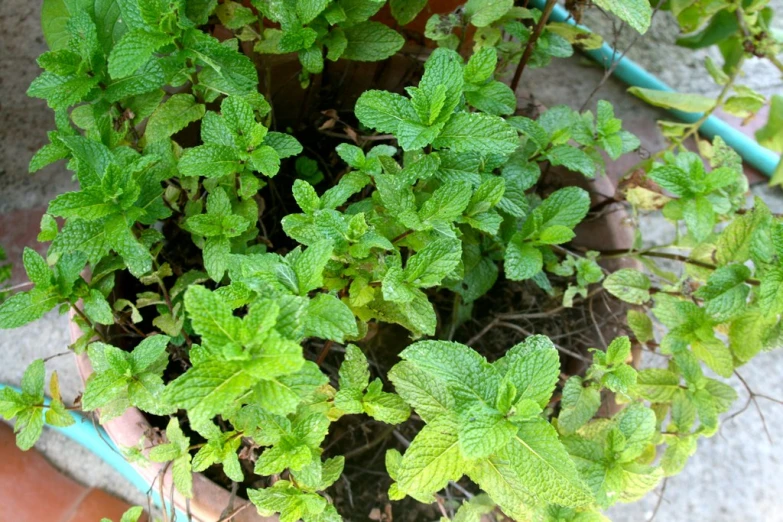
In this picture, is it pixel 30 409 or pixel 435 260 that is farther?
pixel 30 409

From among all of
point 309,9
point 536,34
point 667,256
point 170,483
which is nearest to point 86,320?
point 170,483

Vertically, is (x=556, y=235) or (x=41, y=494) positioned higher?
(x=556, y=235)

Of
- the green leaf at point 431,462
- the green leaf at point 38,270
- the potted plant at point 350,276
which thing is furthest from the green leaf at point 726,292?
the green leaf at point 38,270

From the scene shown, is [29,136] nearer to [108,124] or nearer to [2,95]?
[2,95]

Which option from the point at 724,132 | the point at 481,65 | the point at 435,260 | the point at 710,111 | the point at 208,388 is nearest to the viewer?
the point at 208,388

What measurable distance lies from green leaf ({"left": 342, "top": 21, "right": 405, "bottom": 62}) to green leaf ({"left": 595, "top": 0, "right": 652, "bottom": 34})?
0.79ft

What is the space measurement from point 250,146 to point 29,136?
0.87 metres

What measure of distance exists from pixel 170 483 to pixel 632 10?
2.35 feet

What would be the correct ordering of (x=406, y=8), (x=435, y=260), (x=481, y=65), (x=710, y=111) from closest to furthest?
(x=435, y=260) < (x=481, y=65) < (x=406, y=8) < (x=710, y=111)

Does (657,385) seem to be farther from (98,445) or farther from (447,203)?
(98,445)

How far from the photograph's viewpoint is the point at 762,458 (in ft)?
4.44

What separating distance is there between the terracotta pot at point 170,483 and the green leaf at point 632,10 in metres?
0.64

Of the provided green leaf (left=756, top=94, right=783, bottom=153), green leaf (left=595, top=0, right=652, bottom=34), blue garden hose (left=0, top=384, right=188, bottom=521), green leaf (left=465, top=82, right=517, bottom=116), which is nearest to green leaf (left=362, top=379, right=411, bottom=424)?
green leaf (left=465, top=82, right=517, bottom=116)

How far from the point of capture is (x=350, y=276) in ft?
2.19
